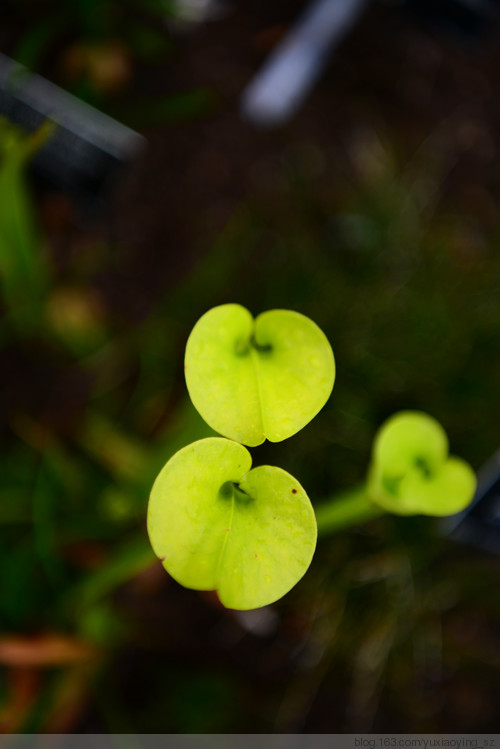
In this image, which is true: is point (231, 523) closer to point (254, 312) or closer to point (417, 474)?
point (417, 474)

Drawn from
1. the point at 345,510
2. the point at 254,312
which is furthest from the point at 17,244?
the point at 345,510

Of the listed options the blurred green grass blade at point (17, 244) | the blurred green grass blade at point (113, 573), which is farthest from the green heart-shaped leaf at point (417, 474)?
the blurred green grass blade at point (17, 244)

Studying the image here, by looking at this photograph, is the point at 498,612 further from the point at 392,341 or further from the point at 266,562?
the point at 266,562

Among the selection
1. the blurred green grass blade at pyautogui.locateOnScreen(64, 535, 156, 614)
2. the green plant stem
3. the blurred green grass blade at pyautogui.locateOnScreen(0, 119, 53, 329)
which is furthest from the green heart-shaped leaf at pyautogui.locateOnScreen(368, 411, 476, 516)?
the blurred green grass blade at pyautogui.locateOnScreen(0, 119, 53, 329)
